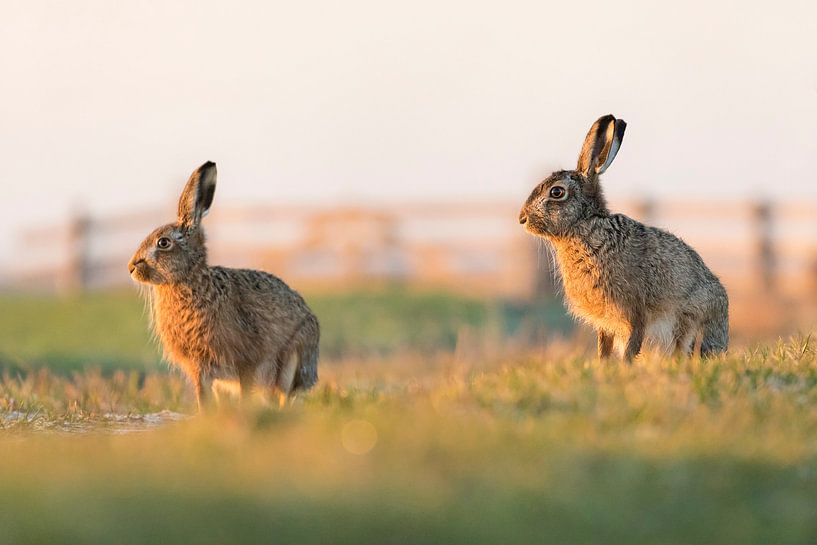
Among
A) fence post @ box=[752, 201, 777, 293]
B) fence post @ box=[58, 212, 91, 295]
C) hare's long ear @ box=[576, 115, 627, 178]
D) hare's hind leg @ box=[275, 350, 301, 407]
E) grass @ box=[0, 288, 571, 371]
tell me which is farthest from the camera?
fence post @ box=[58, 212, 91, 295]

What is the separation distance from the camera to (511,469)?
512 cm

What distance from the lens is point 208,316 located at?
836cm

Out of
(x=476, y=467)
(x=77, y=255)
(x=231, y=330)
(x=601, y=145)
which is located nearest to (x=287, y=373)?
(x=231, y=330)

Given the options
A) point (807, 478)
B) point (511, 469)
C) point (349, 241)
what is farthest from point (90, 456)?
point (349, 241)

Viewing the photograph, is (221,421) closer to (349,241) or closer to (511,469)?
(511,469)

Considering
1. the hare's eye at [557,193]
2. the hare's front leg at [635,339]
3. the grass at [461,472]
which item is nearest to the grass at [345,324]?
the hare's eye at [557,193]

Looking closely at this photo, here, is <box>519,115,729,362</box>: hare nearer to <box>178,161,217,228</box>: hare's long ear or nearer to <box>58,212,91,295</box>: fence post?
<box>178,161,217,228</box>: hare's long ear

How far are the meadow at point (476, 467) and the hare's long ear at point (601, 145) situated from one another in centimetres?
157

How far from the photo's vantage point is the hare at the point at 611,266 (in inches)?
342

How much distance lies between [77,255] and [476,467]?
1151 inches

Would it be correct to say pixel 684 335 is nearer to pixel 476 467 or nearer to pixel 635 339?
pixel 635 339

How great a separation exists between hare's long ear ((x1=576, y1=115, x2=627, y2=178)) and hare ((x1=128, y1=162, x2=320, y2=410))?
263 cm

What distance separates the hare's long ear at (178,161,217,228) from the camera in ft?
27.8

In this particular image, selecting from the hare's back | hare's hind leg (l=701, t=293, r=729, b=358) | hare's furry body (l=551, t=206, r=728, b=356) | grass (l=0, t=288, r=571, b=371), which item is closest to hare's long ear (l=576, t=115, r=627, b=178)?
hare's furry body (l=551, t=206, r=728, b=356)
